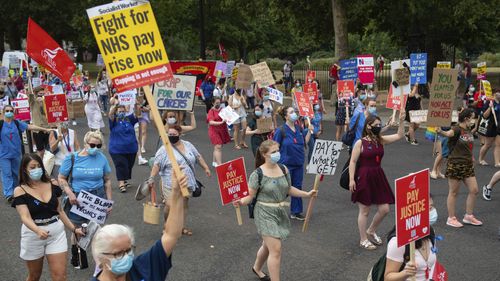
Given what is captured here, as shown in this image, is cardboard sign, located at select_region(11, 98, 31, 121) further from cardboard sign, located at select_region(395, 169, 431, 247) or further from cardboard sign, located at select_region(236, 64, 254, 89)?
cardboard sign, located at select_region(395, 169, 431, 247)

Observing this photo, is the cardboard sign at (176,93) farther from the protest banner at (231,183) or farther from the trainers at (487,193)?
the trainers at (487,193)

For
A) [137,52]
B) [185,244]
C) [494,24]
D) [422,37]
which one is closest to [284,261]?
[185,244]

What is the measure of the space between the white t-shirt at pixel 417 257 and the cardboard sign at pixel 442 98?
14.5ft

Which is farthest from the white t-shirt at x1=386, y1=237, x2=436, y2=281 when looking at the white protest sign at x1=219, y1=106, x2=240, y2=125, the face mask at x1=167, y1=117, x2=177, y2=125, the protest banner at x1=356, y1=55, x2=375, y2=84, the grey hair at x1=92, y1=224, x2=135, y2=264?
the protest banner at x1=356, y1=55, x2=375, y2=84

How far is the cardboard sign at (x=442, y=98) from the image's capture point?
8523 mm

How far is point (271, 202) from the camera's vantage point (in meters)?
6.04

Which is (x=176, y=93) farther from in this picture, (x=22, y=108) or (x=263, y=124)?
(x=22, y=108)

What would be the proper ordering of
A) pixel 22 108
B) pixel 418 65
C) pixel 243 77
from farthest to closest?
Answer: pixel 243 77 < pixel 418 65 < pixel 22 108

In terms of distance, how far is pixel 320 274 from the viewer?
21.7 feet

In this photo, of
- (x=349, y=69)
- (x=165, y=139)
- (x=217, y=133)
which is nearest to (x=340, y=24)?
(x=349, y=69)

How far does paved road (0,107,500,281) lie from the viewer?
6.69 metres

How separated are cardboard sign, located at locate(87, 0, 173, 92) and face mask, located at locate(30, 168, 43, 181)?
1.52 meters

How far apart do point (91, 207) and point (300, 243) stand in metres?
2.64

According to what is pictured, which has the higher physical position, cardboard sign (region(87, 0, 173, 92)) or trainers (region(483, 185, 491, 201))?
cardboard sign (region(87, 0, 173, 92))
